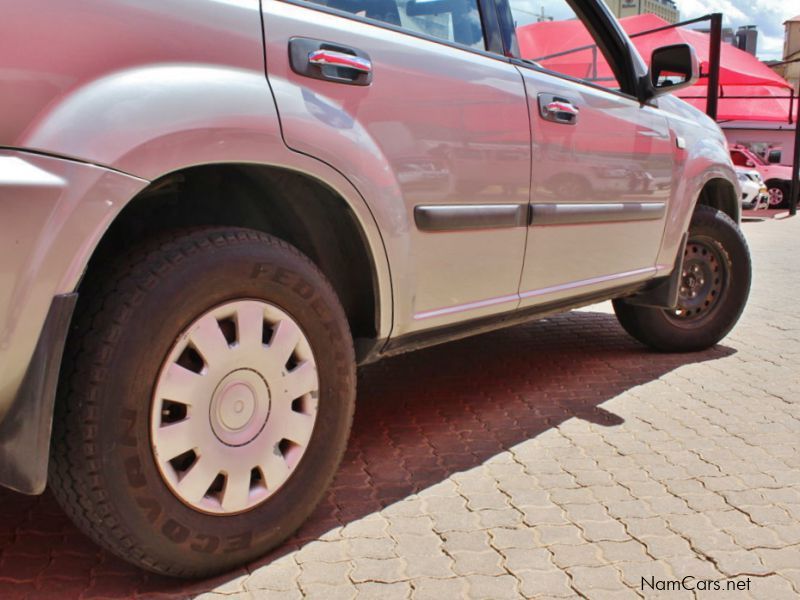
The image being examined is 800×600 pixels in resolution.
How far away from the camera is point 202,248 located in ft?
6.22

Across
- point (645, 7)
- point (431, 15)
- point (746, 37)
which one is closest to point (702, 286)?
point (431, 15)

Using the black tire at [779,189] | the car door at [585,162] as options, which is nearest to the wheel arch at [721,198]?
the car door at [585,162]

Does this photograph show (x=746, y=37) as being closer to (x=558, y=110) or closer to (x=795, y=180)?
(x=795, y=180)

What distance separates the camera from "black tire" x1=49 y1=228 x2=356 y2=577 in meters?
1.72

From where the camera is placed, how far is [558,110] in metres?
Result: 2.96

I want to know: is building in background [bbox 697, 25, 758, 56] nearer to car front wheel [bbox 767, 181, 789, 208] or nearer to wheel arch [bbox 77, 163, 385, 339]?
car front wheel [bbox 767, 181, 789, 208]

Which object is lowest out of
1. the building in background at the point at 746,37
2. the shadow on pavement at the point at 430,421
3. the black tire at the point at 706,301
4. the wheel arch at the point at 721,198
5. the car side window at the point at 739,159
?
the shadow on pavement at the point at 430,421

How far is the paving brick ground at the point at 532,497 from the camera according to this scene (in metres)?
2.09

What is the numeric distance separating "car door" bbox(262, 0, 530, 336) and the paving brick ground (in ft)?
1.91

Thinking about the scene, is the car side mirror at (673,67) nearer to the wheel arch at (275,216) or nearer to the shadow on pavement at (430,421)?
the shadow on pavement at (430,421)

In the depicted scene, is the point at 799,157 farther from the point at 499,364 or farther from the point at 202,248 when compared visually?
the point at 202,248

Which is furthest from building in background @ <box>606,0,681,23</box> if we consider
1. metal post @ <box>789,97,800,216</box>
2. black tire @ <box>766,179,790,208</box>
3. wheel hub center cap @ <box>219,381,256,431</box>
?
wheel hub center cap @ <box>219,381,256,431</box>

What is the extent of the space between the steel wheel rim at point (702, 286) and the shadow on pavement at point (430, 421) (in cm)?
23

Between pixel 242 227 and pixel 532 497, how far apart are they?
4.17 feet
